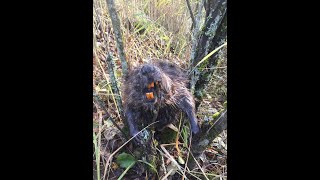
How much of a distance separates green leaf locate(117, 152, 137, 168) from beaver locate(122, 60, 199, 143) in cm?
8

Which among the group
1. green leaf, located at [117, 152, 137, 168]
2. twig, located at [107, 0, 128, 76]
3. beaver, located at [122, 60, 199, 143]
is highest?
twig, located at [107, 0, 128, 76]

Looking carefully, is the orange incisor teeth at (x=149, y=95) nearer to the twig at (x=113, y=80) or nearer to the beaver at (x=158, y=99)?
the beaver at (x=158, y=99)

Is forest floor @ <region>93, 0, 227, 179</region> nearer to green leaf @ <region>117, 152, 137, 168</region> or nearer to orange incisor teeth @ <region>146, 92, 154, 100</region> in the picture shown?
green leaf @ <region>117, 152, 137, 168</region>

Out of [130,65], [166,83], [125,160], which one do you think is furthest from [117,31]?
[125,160]

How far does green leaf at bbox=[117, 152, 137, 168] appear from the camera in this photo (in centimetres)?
163

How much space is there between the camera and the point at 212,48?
161cm

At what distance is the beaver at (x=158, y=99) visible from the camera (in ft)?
5.13

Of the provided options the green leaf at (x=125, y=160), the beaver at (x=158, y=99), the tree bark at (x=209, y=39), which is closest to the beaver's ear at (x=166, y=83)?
the beaver at (x=158, y=99)

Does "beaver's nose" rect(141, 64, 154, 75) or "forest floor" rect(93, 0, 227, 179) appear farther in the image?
"forest floor" rect(93, 0, 227, 179)

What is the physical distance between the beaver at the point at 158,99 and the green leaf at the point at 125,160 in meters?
0.08

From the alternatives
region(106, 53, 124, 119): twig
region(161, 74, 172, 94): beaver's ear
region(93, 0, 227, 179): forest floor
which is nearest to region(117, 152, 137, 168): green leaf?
region(93, 0, 227, 179): forest floor

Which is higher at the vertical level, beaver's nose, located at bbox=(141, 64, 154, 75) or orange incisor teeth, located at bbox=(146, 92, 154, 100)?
beaver's nose, located at bbox=(141, 64, 154, 75)
